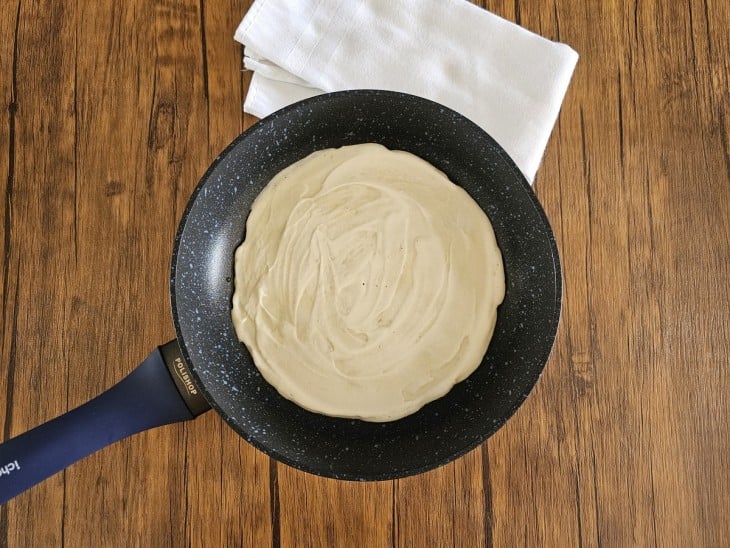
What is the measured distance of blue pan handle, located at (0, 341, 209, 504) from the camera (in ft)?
2.44

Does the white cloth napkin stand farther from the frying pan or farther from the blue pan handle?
the blue pan handle

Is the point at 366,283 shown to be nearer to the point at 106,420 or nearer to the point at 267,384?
the point at 267,384

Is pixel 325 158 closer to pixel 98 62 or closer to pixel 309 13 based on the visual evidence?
pixel 309 13

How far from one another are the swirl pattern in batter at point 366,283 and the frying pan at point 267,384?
2 cm

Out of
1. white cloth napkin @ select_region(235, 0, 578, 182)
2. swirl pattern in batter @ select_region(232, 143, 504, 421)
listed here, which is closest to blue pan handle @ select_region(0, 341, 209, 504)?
swirl pattern in batter @ select_region(232, 143, 504, 421)

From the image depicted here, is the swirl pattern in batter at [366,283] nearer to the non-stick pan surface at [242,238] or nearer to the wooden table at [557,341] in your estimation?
the non-stick pan surface at [242,238]

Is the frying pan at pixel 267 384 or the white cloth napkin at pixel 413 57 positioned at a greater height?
the white cloth napkin at pixel 413 57

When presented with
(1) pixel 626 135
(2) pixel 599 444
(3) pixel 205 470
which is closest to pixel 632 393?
(2) pixel 599 444

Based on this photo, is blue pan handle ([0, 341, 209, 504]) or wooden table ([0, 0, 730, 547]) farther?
wooden table ([0, 0, 730, 547])

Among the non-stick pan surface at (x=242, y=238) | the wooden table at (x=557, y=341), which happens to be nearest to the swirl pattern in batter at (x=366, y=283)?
the non-stick pan surface at (x=242, y=238)

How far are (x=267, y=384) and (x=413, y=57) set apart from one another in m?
0.50

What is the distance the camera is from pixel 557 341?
2.99 ft

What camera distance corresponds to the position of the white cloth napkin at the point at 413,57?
0.91 meters

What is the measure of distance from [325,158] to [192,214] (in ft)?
0.63
